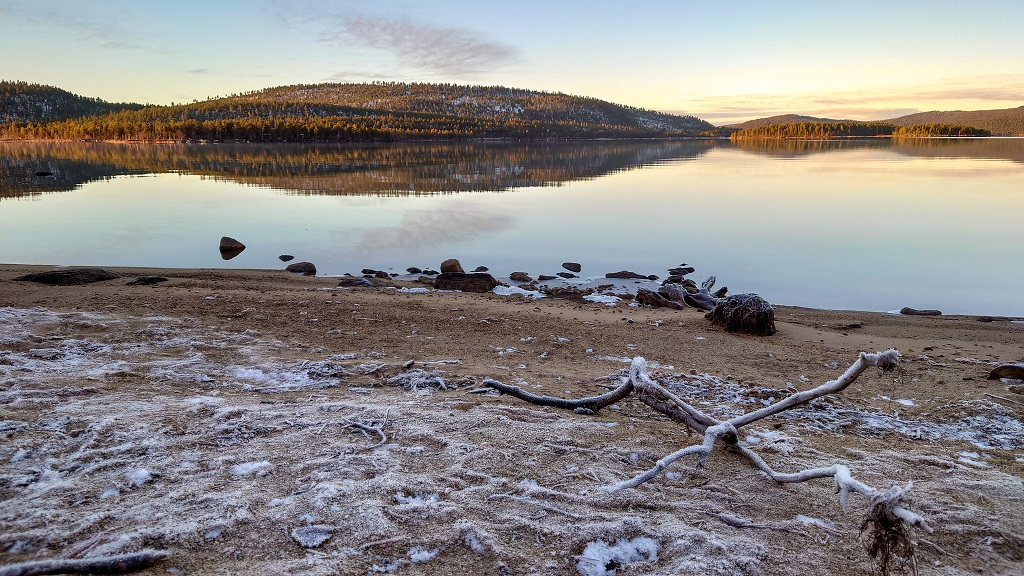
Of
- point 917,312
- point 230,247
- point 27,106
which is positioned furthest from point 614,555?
point 27,106

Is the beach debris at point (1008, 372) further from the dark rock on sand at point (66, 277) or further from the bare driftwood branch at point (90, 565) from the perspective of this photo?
the dark rock on sand at point (66, 277)

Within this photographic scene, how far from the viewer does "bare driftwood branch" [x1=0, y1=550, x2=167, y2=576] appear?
2.25 metres

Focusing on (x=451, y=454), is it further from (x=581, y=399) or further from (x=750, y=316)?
(x=750, y=316)

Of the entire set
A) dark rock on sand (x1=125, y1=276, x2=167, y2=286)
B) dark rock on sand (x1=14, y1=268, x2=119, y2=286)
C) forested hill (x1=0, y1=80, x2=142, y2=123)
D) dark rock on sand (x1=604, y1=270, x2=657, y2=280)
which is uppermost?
forested hill (x1=0, y1=80, x2=142, y2=123)

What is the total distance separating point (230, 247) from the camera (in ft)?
57.3

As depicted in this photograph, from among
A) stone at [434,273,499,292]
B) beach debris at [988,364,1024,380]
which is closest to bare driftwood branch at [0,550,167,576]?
beach debris at [988,364,1024,380]

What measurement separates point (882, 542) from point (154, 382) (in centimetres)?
559

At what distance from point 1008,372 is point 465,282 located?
8921mm

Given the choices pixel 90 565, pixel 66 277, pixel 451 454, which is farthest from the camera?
pixel 66 277

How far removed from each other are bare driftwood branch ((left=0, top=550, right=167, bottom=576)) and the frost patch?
1.96m

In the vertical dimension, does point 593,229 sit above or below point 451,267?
above

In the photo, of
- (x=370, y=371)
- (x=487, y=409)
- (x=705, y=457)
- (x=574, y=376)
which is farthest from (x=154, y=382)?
(x=705, y=457)

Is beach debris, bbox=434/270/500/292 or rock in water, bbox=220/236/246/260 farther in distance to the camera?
rock in water, bbox=220/236/246/260

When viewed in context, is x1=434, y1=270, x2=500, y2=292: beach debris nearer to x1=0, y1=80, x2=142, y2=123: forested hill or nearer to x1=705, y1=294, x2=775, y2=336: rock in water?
x1=705, y1=294, x2=775, y2=336: rock in water
